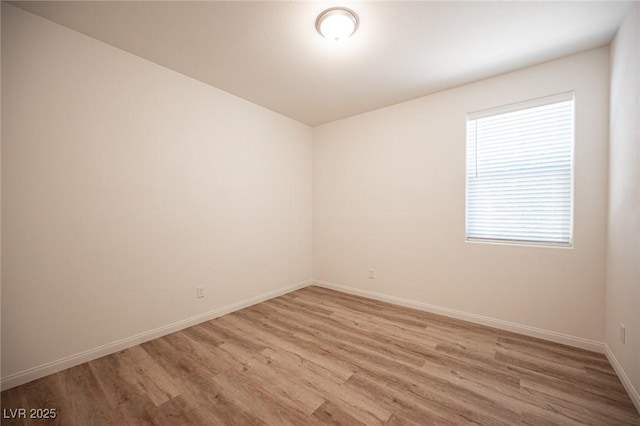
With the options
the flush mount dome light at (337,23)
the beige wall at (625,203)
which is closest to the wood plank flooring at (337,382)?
the beige wall at (625,203)

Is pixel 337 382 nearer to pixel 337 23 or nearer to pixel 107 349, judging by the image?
pixel 107 349

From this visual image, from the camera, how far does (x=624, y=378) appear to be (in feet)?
6.08

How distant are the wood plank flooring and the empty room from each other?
0.02 metres

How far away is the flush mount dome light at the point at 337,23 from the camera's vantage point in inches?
75.2

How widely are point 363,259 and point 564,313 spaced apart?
2.23 m

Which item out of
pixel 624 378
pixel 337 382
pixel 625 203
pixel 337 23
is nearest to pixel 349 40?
pixel 337 23

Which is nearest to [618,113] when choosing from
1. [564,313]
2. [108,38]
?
[564,313]


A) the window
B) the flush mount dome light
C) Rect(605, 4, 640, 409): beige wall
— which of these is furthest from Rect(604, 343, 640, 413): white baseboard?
the flush mount dome light

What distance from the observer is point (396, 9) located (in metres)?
1.90

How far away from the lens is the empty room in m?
1.81

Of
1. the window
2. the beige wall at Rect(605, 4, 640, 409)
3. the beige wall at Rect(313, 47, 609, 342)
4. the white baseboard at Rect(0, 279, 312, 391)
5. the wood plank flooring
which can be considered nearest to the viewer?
the wood plank flooring

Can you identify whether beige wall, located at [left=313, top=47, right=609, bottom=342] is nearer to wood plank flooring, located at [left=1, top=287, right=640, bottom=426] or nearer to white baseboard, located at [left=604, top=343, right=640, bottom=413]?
white baseboard, located at [left=604, top=343, right=640, bottom=413]

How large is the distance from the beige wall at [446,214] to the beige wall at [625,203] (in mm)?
142

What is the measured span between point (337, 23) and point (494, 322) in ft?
10.8
